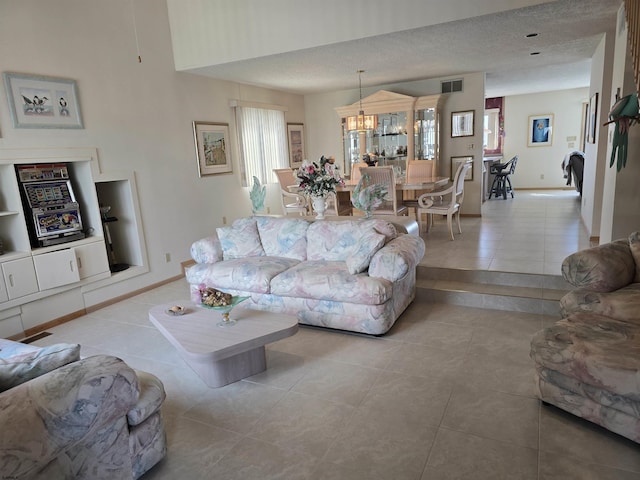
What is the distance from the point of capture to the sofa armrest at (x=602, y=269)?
8.14ft

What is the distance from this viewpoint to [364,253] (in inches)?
126

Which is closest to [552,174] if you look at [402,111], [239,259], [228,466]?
[402,111]

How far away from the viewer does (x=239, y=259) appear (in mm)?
3891

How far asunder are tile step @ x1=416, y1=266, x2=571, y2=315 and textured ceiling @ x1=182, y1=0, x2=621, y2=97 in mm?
2296

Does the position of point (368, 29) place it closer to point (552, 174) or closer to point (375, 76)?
point (375, 76)

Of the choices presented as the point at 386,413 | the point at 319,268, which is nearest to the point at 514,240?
the point at 319,268

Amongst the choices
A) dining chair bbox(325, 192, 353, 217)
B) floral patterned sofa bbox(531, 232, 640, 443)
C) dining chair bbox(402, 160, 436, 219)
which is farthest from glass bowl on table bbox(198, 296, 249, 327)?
dining chair bbox(402, 160, 436, 219)

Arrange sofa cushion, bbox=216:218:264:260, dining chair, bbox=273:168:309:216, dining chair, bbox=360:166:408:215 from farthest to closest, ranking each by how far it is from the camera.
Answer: dining chair, bbox=273:168:309:216
dining chair, bbox=360:166:408:215
sofa cushion, bbox=216:218:264:260

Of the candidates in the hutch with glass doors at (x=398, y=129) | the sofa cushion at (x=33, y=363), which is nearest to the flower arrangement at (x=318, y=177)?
the hutch with glass doors at (x=398, y=129)

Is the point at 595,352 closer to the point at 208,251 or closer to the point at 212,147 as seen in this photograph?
the point at 208,251

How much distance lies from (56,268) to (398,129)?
536 centimetres

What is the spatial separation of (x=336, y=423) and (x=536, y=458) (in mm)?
946

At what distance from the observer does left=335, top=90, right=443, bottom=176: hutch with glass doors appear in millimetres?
6566

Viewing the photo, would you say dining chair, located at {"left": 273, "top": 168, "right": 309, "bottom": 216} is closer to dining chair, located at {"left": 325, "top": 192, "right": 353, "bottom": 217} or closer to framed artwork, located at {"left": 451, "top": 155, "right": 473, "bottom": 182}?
dining chair, located at {"left": 325, "top": 192, "right": 353, "bottom": 217}
